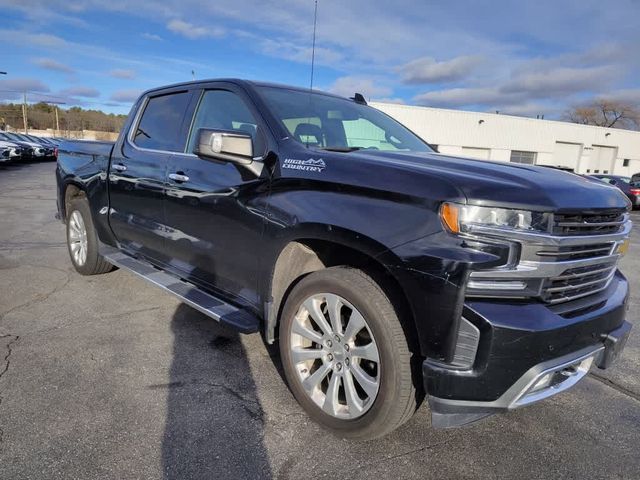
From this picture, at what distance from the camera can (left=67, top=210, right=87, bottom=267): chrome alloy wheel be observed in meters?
5.06

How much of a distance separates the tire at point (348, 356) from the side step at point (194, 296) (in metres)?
0.31

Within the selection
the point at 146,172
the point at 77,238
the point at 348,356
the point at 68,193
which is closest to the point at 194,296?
the point at 146,172

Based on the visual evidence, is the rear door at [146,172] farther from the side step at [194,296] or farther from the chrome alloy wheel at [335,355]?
the chrome alloy wheel at [335,355]

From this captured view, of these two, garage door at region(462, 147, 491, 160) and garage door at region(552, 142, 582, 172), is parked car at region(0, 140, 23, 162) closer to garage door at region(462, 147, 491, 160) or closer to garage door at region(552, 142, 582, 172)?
garage door at region(462, 147, 491, 160)

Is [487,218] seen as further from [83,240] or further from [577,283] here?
[83,240]

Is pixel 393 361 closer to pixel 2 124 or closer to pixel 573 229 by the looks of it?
pixel 573 229

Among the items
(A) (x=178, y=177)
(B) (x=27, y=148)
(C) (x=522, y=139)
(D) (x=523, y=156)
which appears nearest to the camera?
(A) (x=178, y=177)

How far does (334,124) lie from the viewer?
3.35 m

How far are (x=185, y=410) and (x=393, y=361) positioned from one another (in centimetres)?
130

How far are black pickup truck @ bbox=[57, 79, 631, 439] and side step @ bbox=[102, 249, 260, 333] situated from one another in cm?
2

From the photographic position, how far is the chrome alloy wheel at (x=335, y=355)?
7.64 ft

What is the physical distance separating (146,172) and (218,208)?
45.6 inches

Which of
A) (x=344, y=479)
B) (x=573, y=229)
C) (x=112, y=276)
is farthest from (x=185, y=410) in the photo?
(x=112, y=276)

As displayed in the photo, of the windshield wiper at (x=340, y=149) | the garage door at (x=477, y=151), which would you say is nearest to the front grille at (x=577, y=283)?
the windshield wiper at (x=340, y=149)
